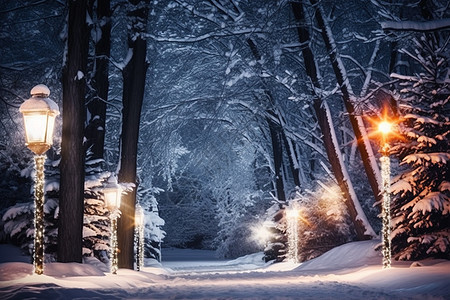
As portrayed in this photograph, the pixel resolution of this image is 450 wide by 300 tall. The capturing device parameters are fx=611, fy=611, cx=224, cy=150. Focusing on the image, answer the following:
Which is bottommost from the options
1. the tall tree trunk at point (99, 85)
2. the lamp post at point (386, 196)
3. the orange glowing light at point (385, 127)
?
the lamp post at point (386, 196)

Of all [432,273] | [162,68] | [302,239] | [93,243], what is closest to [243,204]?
[302,239]

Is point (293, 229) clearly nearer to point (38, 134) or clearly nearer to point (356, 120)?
point (356, 120)

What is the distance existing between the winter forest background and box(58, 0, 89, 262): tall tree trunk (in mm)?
49

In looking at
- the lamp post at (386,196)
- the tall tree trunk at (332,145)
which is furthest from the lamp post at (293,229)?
the lamp post at (386,196)

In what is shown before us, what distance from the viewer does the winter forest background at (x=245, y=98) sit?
15156mm

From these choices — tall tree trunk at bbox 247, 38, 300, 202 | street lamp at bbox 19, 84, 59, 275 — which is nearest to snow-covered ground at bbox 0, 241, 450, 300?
street lamp at bbox 19, 84, 59, 275

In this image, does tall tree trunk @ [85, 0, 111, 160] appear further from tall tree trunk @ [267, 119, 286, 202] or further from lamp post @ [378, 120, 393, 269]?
tall tree trunk @ [267, 119, 286, 202]

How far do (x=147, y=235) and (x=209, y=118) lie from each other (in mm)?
11220

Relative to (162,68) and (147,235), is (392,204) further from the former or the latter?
(147,235)

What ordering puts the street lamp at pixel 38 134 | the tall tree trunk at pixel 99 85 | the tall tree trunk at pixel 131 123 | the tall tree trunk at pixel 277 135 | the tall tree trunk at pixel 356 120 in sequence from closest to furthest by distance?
1. the street lamp at pixel 38 134
2. the tall tree trunk at pixel 131 123
3. the tall tree trunk at pixel 99 85
4. the tall tree trunk at pixel 356 120
5. the tall tree trunk at pixel 277 135

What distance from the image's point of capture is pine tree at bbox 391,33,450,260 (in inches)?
574

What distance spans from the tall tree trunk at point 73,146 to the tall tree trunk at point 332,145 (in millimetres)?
9136

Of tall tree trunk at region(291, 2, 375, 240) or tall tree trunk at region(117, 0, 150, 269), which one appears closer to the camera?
tall tree trunk at region(117, 0, 150, 269)

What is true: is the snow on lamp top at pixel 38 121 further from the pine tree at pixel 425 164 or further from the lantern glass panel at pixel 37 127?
the pine tree at pixel 425 164
